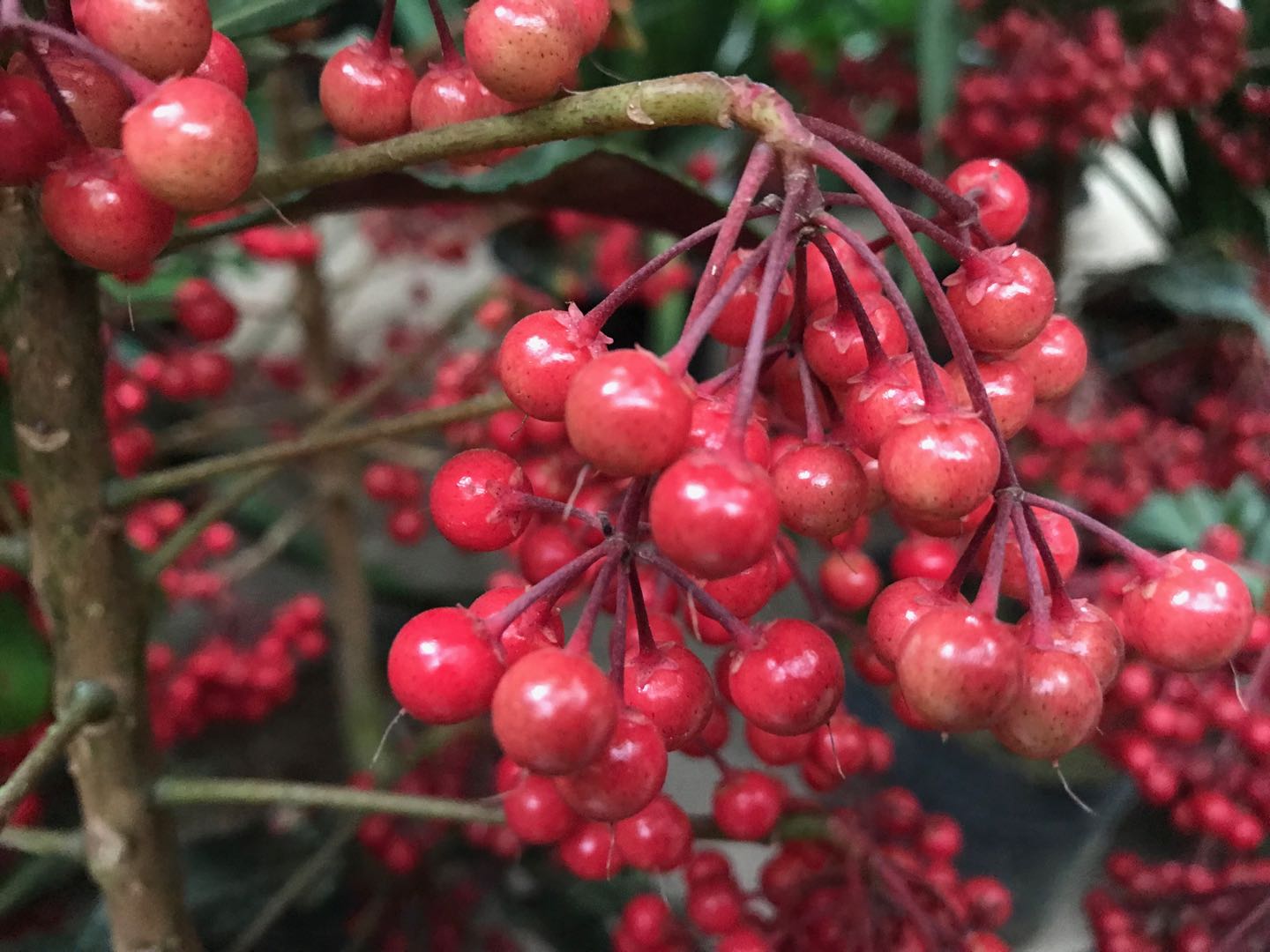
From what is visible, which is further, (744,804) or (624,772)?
(744,804)

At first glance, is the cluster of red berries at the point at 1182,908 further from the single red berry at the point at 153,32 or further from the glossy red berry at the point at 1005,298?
the single red berry at the point at 153,32

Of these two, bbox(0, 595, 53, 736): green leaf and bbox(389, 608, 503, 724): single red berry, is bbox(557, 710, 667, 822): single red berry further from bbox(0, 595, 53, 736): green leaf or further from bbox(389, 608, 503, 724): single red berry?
bbox(0, 595, 53, 736): green leaf

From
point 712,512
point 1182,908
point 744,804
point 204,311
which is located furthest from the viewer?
point 204,311

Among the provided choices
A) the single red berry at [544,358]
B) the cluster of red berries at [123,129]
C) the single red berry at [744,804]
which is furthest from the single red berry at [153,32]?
the single red berry at [744,804]

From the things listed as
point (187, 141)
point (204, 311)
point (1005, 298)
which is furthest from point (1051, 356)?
point (204, 311)

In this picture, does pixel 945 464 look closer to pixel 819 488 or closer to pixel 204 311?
pixel 819 488

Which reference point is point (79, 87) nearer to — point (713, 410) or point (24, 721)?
point (713, 410)

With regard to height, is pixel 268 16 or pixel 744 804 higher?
pixel 268 16

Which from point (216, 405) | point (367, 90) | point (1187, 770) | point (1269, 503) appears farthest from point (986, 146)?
point (216, 405)
